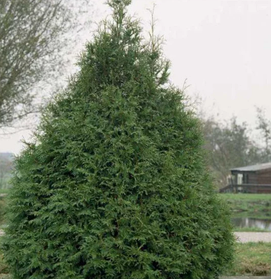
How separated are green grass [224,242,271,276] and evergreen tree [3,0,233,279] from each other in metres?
→ 1.29

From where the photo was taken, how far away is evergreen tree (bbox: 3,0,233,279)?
4074 millimetres

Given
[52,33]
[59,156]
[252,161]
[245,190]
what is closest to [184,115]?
[59,156]

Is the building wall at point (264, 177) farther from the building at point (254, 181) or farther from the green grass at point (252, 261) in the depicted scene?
the green grass at point (252, 261)

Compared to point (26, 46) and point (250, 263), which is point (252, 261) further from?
point (26, 46)

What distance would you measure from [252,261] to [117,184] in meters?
3.66

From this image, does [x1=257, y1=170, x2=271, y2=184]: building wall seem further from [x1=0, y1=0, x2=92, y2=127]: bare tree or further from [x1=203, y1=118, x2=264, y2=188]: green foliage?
[x1=0, y1=0, x2=92, y2=127]: bare tree

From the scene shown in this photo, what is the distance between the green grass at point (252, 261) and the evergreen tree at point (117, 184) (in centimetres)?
129

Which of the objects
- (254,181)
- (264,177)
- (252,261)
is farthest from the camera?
(254,181)

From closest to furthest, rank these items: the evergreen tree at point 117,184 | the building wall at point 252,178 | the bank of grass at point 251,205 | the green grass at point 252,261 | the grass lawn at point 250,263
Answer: the evergreen tree at point 117,184, the grass lawn at point 250,263, the green grass at point 252,261, the bank of grass at point 251,205, the building wall at point 252,178

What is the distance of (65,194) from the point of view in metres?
4.19

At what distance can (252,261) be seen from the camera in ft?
23.4

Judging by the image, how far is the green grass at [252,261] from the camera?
6500 mm

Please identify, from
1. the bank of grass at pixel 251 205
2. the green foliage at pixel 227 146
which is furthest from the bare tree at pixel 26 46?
the green foliage at pixel 227 146

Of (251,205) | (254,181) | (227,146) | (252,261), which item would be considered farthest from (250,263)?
(227,146)
